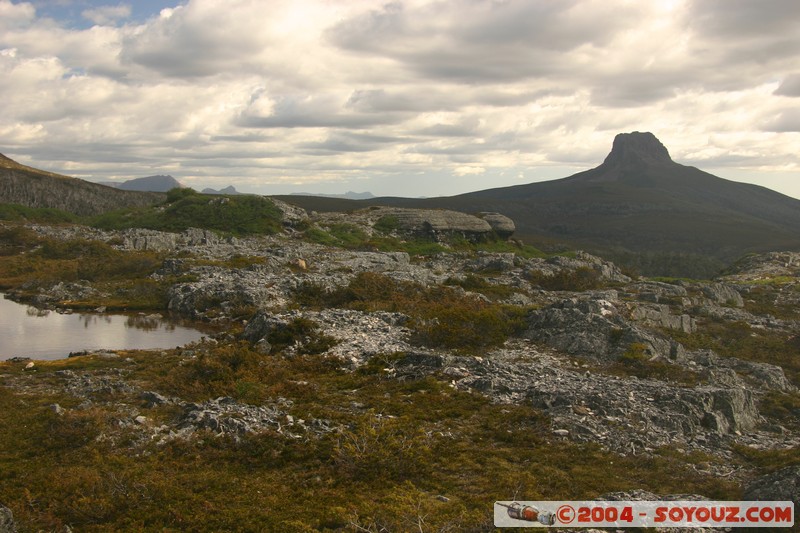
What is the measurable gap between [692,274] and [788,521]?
10461cm

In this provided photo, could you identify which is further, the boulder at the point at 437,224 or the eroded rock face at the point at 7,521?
the boulder at the point at 437,224

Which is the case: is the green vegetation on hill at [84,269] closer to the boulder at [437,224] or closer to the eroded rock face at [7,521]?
the eroded rock face at [7,521]

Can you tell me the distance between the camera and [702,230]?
7037 inches

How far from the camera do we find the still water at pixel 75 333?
94.3 ft

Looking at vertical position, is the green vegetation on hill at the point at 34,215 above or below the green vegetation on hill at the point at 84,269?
above

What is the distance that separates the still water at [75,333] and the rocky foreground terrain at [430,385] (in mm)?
2397

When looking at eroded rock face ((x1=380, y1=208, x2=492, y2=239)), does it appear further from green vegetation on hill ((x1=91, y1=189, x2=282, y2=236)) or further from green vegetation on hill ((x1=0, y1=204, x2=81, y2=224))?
green vegetation on hill ((x1=0, y1=204, x2=81, y2=224))

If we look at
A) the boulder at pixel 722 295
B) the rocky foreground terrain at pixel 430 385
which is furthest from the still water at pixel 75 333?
the boulder at pixel 722 295

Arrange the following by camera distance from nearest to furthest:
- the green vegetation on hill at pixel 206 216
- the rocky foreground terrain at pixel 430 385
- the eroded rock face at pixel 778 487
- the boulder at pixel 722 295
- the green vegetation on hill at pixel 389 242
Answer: the eroded rock face at pixel 778 487
the rocky foreground terrain at pixel 430 385
the boulder at pixel 722 295
the green vegetation on hill at pixel 389 242
the green vegetation on hill at pixel 206 216

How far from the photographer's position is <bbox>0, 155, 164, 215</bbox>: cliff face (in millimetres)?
100562

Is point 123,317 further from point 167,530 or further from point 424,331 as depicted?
point 167,530

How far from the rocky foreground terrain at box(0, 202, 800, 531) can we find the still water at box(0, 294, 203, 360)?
94.4 inches

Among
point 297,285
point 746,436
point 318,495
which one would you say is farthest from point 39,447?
point 297,285

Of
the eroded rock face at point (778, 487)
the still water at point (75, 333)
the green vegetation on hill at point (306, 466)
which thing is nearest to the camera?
the green vegetation on hill at point (306, 466)
